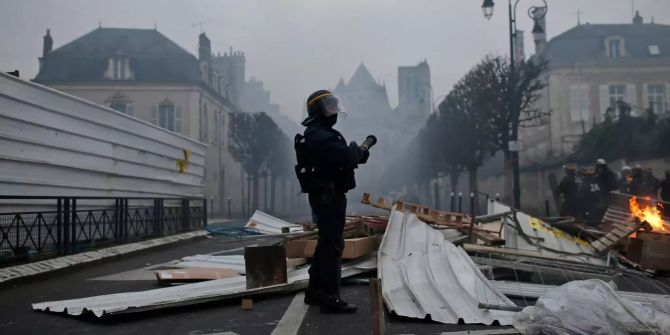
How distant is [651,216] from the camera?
8.25 m

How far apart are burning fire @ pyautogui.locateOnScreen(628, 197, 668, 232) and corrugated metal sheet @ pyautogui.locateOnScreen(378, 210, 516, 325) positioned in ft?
11.5

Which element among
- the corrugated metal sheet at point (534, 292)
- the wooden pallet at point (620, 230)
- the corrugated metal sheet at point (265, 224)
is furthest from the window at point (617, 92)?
the corrugated metal sheet at point (534, 292)

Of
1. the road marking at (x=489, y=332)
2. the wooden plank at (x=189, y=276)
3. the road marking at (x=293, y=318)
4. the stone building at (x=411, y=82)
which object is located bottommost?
the road marking at (x=293, y=318)

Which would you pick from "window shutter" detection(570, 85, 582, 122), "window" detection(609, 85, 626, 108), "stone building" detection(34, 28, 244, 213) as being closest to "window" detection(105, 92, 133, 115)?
"stone building" detection(34, 28, 244, 213)

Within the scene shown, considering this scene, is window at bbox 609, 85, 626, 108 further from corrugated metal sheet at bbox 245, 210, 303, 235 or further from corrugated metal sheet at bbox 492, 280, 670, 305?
corrugated metal sheet at bbox 492, 280, 670, 305

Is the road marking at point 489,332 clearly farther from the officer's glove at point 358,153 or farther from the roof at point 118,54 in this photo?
the roof at point 118,54

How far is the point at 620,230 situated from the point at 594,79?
33934 millimetres

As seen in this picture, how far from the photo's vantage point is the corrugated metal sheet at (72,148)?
27.3ft

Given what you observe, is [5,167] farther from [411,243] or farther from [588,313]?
[588,313]

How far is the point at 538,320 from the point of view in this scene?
3.67 metres

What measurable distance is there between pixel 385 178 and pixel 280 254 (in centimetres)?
6277

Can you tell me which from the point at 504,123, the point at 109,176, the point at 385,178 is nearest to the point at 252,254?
the point at 109,176

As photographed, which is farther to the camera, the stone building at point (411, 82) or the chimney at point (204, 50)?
the stone building at point (411, 82)

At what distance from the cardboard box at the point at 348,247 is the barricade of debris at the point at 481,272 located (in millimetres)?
13
